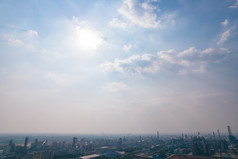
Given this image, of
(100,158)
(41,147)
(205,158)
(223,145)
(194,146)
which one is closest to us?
(205,158)

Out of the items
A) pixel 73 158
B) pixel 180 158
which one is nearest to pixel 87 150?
pixel 73 158

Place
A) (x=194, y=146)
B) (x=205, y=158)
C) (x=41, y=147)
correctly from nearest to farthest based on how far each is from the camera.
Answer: (x=205, y=158)
(x=194, y=146)
(x=41, y=147)

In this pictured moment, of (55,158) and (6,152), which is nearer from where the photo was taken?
(55,158)

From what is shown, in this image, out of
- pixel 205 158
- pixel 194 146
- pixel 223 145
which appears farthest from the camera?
pixel 223 145

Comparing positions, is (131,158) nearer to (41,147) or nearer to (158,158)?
(158,158)

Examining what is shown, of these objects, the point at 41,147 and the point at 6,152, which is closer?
the point at 6,152

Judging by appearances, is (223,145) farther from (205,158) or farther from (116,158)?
(116,158)

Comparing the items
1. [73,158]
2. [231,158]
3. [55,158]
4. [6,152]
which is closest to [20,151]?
[6,152]

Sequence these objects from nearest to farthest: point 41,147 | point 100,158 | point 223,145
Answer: point 100,158
point 223,145
point 41,147

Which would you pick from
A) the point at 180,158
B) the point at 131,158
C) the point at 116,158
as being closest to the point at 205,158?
the point at 180,158
